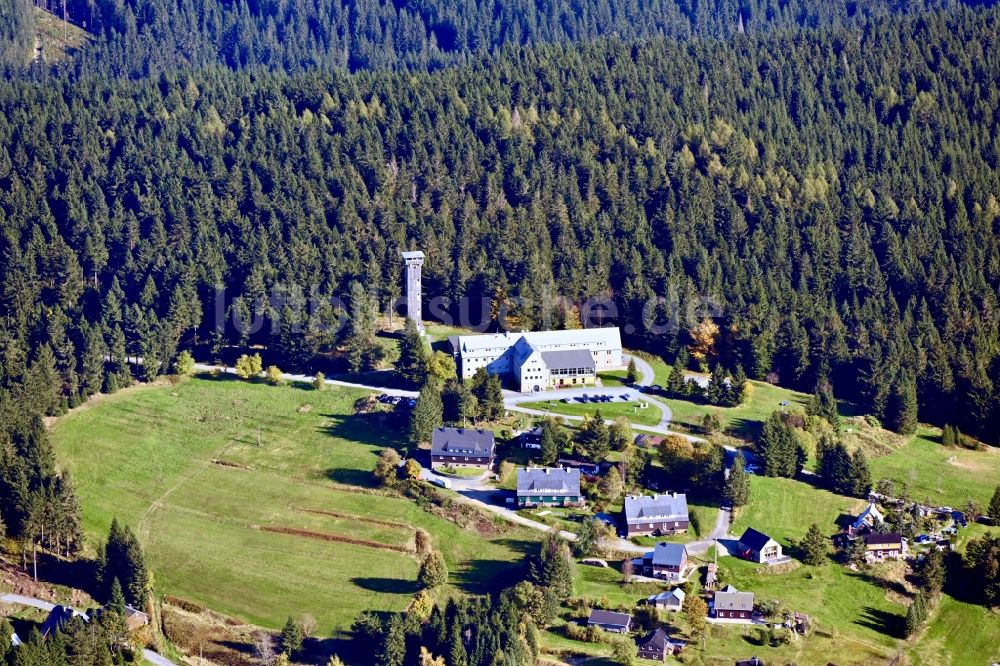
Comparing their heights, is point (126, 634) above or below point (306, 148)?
below

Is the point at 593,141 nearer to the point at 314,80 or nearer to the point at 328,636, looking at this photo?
the point at 314,80

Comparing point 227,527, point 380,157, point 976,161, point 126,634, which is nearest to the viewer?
point 126,634

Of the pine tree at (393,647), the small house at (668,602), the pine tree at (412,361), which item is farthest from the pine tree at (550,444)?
the pine tree at (393,647)

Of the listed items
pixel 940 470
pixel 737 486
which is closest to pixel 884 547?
pixel 737 486

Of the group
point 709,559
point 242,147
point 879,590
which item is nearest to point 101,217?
point 242,147

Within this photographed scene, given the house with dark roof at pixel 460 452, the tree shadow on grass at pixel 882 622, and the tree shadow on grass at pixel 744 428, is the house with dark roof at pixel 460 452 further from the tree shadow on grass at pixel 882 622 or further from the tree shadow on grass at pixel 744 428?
the tree shadow on grass at pixel 882 622

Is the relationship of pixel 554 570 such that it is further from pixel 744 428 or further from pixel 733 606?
pixel 744 428
